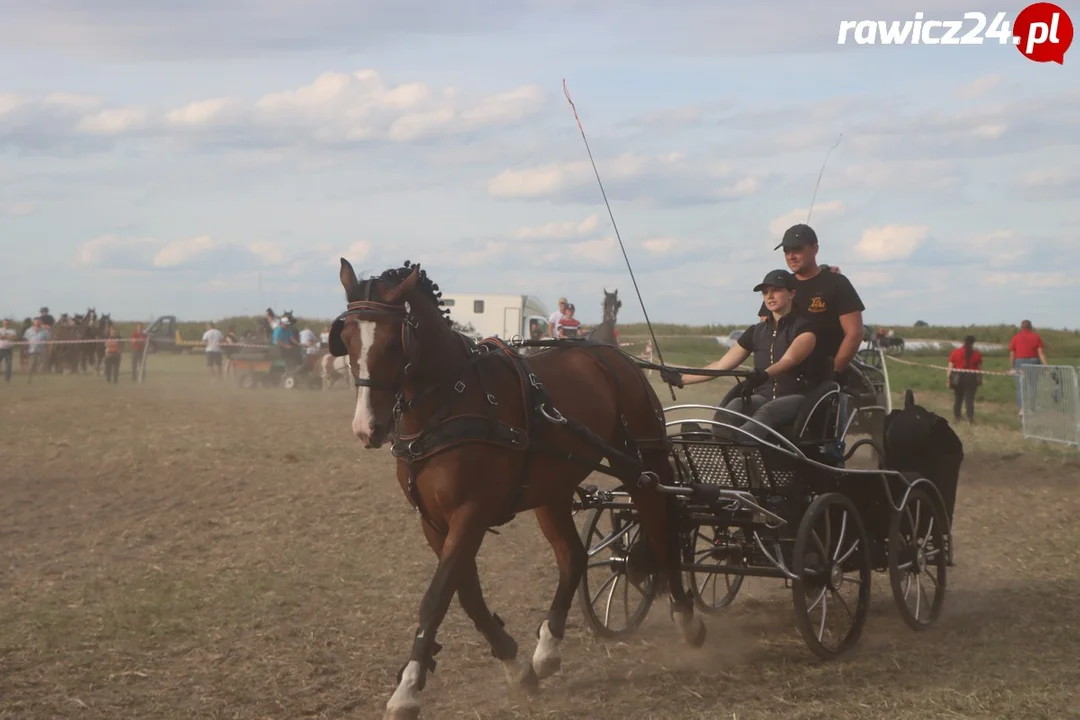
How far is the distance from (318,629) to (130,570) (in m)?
2.19

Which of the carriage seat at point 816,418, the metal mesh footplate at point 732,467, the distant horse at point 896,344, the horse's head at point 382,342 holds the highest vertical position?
the distant horse at point 896,344

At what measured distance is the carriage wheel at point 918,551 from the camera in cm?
670

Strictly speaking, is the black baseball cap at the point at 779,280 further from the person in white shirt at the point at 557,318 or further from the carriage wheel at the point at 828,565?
the person in white shirt at the point at 557,318

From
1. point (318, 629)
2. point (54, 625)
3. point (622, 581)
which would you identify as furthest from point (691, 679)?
point (54, 625)

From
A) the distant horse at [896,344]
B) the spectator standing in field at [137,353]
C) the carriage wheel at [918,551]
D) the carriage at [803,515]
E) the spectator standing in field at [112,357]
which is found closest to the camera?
the carriage at [803,515]

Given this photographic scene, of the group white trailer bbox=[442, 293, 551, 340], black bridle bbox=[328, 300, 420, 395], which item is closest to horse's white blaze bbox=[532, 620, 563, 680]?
black bridle bbox=[328, 300, 420, 395]

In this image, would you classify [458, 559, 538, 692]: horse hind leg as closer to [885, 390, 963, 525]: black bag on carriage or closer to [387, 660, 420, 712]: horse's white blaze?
[387, 660, 420, 712]: horse's white blaze

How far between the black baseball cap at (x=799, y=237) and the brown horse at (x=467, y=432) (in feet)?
5.01

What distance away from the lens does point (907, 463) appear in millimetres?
7234

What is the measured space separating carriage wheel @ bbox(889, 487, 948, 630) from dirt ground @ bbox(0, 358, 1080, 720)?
0.15 metres

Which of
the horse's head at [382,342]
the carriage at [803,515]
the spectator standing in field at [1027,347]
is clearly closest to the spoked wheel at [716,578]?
the carriage at [803,515]

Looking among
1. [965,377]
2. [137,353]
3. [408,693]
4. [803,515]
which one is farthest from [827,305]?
[137,353]

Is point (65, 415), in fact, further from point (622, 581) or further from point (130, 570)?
point (622, 581)

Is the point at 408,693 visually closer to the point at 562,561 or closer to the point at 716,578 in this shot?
the point at 562,561
